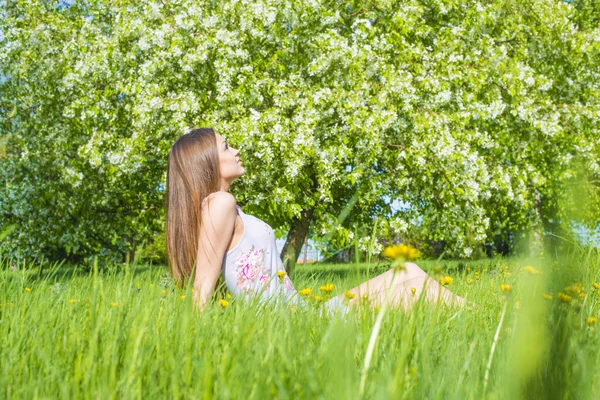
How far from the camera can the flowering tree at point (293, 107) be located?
8391mm

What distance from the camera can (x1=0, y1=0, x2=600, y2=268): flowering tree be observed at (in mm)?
8391

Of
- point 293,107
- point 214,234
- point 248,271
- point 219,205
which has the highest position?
point 293,107

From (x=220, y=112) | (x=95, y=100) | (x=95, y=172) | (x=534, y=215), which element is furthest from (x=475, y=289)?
(x=534, y=215)

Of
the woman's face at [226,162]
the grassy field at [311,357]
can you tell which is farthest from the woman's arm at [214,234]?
the grassy field at [311,357]

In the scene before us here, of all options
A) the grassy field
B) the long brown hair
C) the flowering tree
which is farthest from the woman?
the flowering tree

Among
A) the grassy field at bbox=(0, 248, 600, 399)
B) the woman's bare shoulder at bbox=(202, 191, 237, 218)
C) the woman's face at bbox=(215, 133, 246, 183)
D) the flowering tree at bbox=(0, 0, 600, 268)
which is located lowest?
the grassy field at bbox=(0, 248, 600, 399)

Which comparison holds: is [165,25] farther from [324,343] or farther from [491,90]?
[324,343]

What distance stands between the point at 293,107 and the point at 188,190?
5090 millimetres

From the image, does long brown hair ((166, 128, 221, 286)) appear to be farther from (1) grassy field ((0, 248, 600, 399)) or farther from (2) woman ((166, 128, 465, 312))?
(1) grassy field ((0, 248, 600, 399))

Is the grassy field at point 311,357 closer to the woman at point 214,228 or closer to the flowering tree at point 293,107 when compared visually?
the woman at point 214,228

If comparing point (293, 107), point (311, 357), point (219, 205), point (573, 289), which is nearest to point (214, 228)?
point (219, 205)

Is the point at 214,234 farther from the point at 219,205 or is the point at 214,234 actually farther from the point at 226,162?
the point at 226,162

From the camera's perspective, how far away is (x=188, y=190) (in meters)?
3.95

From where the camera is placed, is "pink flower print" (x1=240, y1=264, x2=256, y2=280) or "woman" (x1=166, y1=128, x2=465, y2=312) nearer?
"woman" (x1=166, y1=128, x2=465, y2=312)
